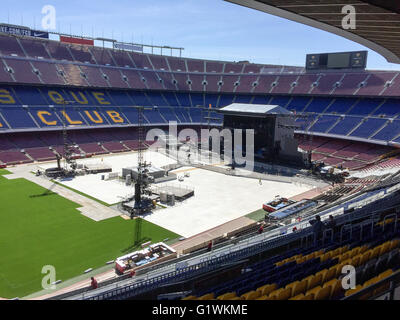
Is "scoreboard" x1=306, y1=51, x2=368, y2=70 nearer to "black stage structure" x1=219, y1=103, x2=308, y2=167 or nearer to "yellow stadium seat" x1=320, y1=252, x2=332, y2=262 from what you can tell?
"black stage structure" x1=219, y1=103, x2=308, y2=167

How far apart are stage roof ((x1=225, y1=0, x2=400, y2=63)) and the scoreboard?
5694cm

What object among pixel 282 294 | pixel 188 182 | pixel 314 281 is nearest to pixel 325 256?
pixel 314 281

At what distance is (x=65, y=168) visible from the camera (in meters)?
47.3

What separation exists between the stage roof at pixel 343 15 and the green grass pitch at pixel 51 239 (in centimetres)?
1955

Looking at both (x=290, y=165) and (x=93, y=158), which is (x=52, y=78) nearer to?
(x=93, y=158)

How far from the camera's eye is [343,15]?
16031 mm

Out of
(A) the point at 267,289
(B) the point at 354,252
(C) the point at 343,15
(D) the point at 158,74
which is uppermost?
(D) the point at 158,74

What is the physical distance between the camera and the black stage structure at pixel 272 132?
55.6m

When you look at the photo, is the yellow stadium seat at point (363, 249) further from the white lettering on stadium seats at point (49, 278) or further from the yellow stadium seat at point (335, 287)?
the white lettering on stadium seats at point (49, 278)

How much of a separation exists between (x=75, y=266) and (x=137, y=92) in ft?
204

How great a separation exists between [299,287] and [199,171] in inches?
1628

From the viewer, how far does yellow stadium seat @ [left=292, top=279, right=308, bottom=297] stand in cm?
1076

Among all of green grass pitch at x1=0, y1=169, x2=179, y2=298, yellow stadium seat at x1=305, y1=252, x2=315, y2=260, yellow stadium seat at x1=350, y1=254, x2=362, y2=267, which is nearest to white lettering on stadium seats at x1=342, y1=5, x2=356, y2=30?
yellow stadium seat at x1=350, y1=254, x2=362, y2=267

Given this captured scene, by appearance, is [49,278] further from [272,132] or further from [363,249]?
[272,132]
